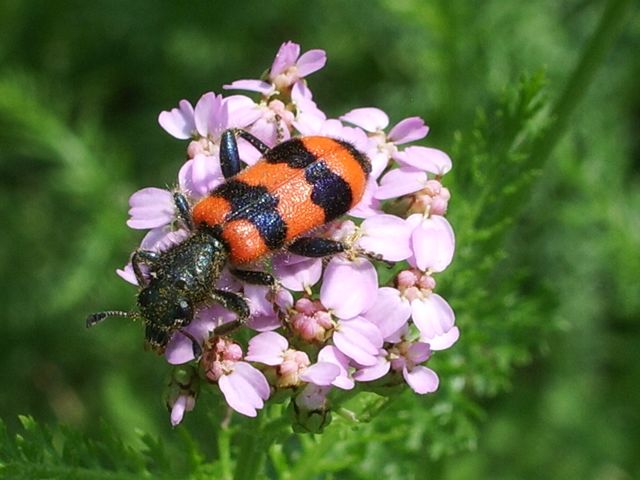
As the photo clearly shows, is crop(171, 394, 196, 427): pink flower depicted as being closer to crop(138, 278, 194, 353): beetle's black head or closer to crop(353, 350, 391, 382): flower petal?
crop(138, 278, 194, 353): beetle's black head

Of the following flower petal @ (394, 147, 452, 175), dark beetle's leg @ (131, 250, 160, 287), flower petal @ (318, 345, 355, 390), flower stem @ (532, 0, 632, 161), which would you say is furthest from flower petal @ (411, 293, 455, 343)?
flower stem @ (532, 0, 632, 161)

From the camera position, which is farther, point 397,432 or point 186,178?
point 397,432

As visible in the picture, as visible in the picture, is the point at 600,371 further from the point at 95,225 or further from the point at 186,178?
the point at 186,178

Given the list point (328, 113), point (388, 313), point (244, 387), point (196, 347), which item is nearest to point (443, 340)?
point (388, 313)

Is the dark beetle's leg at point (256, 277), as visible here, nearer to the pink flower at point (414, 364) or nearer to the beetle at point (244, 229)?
the beetle at point (244, 229)

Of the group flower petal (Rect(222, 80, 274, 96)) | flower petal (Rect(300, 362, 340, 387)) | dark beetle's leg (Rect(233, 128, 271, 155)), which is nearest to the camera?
flower petal (Rect(300, 362, 340, 387))

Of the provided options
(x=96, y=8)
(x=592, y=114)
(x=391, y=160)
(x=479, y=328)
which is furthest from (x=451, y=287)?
(x=96, y=8)

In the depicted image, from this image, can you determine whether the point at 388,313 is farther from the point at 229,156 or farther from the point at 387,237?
the point at 229,156
